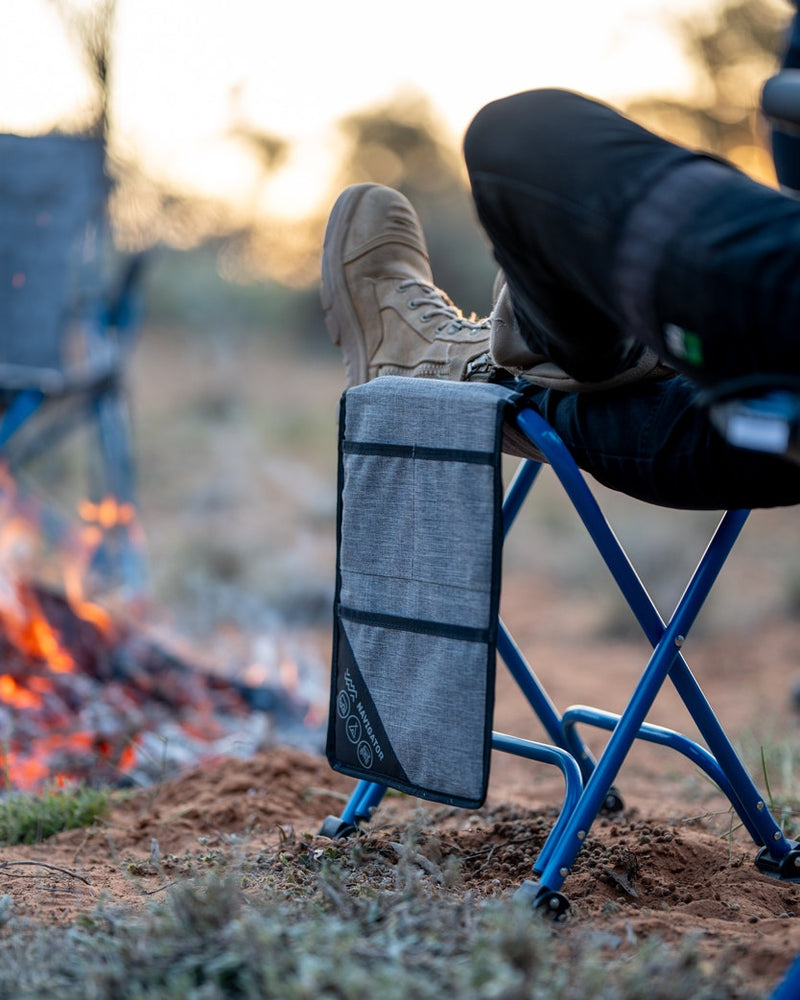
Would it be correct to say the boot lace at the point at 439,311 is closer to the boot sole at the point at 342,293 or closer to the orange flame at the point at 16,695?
the boot sole at the point at 342,293

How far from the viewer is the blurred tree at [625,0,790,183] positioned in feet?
46.1

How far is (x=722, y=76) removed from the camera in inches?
570

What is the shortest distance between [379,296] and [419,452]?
455 millimetres

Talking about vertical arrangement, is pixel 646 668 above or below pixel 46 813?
above

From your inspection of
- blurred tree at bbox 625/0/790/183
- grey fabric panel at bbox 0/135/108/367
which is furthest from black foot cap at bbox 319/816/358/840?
blurred tree at bbox 625/0/790/183

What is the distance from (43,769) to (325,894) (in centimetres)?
167

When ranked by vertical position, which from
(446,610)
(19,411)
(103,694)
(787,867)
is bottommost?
(103,694)

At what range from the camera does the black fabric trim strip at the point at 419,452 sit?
163 centimetres

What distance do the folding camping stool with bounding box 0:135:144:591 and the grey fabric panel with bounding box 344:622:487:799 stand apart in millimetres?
3028

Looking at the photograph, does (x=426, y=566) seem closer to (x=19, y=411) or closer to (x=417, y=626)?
(x=417, y=626)

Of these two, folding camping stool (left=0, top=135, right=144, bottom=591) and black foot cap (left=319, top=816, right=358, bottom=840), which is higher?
folding camping stool (left=0, top=135, right=144, bottom=591)

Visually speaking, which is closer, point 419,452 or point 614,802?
point 419,452

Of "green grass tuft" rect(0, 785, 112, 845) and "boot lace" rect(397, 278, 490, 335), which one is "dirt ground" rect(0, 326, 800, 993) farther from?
"boot lace" rect(397, 278, 490, 335)

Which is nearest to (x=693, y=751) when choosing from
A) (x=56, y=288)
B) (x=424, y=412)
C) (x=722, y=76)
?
(x=424, y=412)
